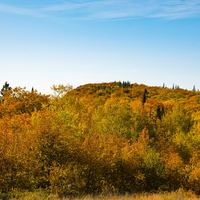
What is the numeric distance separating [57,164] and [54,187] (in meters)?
2.27

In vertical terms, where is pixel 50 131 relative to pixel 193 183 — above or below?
above

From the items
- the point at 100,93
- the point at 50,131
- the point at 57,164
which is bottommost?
the point at 57,164

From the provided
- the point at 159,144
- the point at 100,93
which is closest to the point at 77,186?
the point at 159,144

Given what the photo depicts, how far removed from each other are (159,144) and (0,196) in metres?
31.7

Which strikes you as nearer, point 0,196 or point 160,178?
point 0,196

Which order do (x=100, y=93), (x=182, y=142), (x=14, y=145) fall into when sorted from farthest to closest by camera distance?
(x=100, y=93) → (x=182, y=142) → (x=14, y=145)

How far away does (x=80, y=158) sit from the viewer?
16922mm

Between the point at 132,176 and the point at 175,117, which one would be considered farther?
the point at 175,117

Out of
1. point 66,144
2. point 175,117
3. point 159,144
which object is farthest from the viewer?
point 175,117

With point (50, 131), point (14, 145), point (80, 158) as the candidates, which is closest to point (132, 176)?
point (80, 158)

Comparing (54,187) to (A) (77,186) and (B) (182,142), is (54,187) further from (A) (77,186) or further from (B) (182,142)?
(B) (182,142)

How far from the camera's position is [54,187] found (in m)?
14.2

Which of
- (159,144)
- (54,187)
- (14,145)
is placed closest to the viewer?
(54,187)

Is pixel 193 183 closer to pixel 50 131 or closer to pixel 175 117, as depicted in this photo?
pixel 50 131
